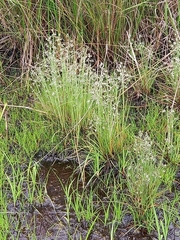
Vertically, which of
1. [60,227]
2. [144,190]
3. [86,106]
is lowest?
[60,227]

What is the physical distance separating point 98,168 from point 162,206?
0.48 meters

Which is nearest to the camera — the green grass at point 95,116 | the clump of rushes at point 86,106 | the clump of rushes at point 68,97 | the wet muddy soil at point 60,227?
the wet muddy soil at point 60,227

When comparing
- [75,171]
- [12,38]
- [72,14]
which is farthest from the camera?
[12,38]

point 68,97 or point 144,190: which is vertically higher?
point 68,97

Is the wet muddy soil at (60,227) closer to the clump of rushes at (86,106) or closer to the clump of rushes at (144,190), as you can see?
the clump of rushes at (144,190)

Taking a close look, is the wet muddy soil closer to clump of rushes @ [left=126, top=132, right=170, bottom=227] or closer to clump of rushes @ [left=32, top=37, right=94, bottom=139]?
clump of rushes @ [left=126, top=132, right=170, bottom=227]

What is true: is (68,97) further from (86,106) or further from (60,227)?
(60,227)

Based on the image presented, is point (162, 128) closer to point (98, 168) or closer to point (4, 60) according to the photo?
point (98, 168)

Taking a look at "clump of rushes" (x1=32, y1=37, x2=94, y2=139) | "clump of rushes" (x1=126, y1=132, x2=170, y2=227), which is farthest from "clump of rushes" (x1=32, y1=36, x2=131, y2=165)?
"clump of rushes" (x1=126, y1=132, x2=170, y2=227)

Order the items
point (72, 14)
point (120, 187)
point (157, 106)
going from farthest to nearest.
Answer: point (72, 14), point (157, 106), point (120, 187)

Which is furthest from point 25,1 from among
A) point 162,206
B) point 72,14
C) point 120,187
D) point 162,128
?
point 162,206

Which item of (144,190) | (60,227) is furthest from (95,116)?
(60,227)

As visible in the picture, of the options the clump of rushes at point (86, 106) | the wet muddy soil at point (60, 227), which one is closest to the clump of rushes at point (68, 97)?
the clump of rushes at point (86, 106)

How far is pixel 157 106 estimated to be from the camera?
2.94 meters
